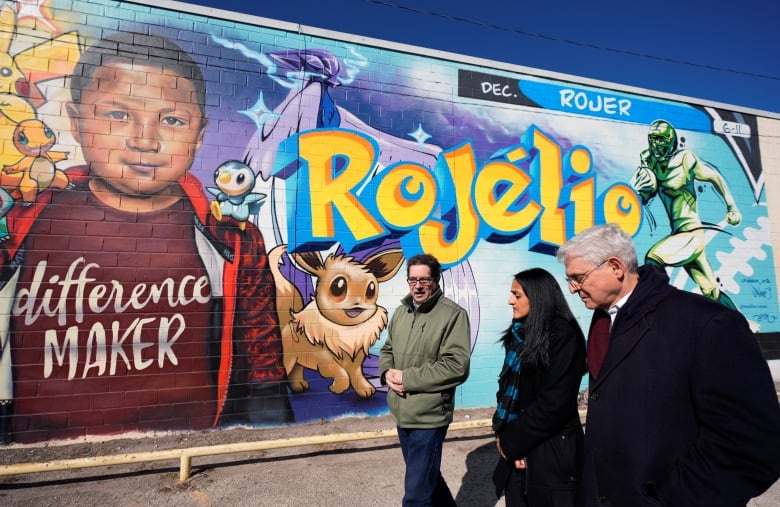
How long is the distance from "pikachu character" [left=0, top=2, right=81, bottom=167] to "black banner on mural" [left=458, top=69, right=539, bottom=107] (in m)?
5.24

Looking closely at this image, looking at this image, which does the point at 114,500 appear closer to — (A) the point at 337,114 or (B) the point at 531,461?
(B) the point at 531,461

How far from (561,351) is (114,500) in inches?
154

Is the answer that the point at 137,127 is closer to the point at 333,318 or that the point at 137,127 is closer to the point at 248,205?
the point at 248,205

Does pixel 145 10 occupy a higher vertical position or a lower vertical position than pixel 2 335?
higher

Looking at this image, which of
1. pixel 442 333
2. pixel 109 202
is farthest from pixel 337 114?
pixel 442 333

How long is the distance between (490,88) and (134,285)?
Result: 19.0ft

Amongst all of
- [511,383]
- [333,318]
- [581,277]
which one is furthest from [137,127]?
[581,277]

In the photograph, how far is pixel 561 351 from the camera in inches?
90.4

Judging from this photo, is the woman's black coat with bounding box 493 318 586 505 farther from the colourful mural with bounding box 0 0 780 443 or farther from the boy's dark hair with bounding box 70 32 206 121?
the boy's dark hair with bounding box 70 32 206 121

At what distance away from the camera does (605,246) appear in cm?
182

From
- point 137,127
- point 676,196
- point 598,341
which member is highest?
point 137,127

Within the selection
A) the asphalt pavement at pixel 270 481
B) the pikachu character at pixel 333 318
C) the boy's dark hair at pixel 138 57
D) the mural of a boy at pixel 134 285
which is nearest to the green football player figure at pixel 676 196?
the asphalt pavement at pixel 270 481

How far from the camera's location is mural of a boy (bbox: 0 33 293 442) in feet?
15.5

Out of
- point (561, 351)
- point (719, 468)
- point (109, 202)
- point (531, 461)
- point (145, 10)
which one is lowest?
point (531, 461)
